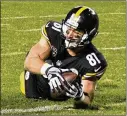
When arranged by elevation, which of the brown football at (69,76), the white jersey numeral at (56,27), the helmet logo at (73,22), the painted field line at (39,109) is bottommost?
the painted field line at (39,109)

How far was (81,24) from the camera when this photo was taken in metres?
6.91

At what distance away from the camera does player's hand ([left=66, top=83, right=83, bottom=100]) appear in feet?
21.9

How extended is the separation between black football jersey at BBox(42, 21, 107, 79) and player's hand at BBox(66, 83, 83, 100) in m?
0.33

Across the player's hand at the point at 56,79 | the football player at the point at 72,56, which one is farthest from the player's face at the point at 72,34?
the player's hand at the point at 56,79

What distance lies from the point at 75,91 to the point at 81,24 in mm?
838

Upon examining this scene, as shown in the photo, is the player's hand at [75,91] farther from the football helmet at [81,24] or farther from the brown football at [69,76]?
the football helmet at [81,24]

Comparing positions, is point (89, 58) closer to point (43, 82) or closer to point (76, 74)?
→ point (76, 74)

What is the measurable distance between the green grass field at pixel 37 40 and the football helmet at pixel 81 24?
2.92 ft

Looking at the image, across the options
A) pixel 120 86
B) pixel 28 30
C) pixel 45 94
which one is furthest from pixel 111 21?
pixel 45 94

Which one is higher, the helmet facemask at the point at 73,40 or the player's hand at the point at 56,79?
the helmet facemask at the point at 73,40

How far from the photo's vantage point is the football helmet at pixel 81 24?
6894mm

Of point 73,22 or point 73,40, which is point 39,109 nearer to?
point 73,40

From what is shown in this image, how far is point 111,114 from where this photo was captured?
23.0ft

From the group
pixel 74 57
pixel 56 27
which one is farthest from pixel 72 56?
pixel 56 27
